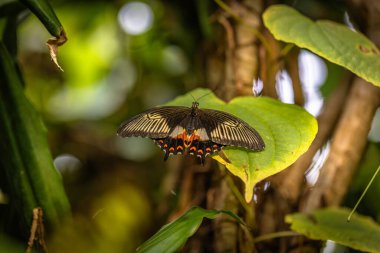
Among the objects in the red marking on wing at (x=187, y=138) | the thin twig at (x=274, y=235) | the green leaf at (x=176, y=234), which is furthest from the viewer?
the thin twig at (x=274, y=235)

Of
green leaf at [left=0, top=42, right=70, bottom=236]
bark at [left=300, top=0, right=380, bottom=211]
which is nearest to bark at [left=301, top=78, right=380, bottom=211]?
bark at [left=300, top=0, right=380, bottom=211]

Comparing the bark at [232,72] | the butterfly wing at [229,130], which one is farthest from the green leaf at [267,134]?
the bark at [232,72]

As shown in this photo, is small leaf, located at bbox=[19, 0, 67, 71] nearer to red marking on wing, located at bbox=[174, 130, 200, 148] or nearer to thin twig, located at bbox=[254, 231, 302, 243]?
red marking on wing, located at bbox=[174, 130, 200, 148]

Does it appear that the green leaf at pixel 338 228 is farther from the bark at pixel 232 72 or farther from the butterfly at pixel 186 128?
the butterfly at pixel 186 128

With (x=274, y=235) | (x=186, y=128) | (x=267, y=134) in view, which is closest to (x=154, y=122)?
(x=186, y=128)

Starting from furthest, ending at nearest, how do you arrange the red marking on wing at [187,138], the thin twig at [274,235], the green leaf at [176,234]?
the thin twig at [274,235], the red marking on wing at [187,138], the green leaf at [176,234]
